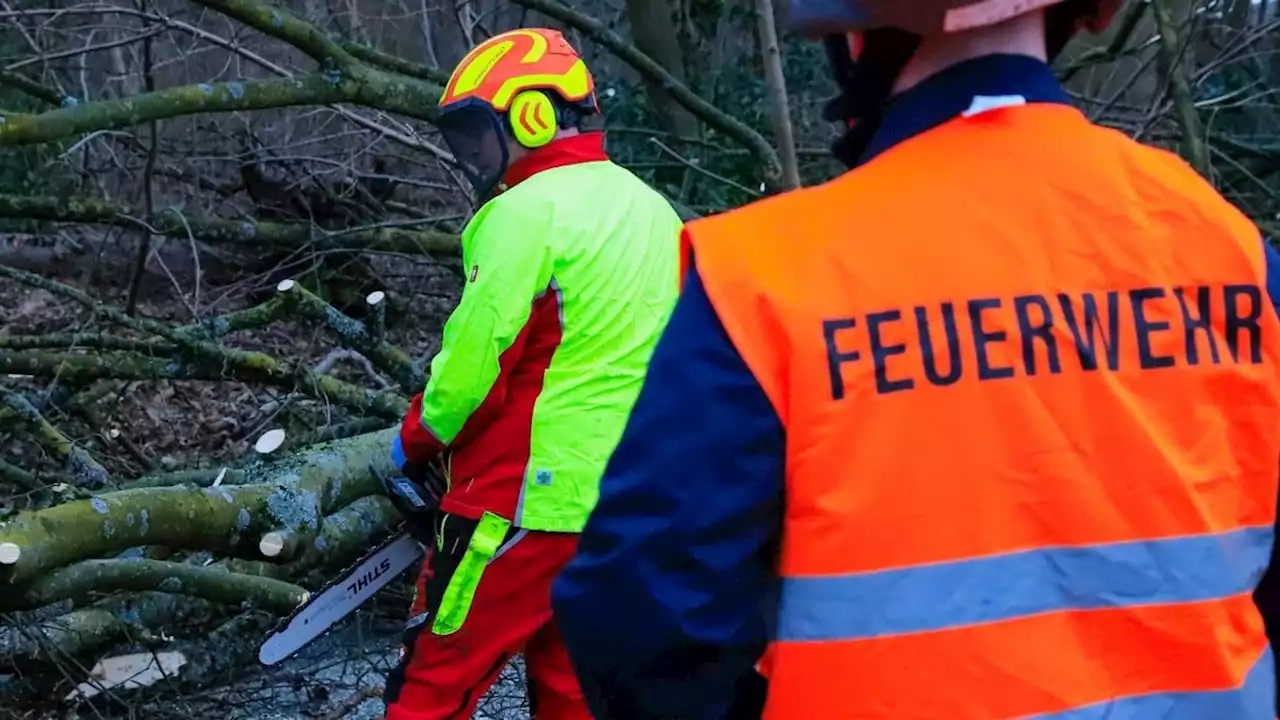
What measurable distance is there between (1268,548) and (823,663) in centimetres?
50

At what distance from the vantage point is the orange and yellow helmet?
3297 mm

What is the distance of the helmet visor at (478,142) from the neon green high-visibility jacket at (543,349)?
0.12m

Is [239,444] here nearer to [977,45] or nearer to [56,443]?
[56,443]

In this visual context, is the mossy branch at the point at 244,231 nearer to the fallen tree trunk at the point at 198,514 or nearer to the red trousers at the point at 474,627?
the fallen tree trunk at the point at 198,514

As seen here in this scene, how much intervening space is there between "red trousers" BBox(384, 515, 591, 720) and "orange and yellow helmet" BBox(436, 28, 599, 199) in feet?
3.19

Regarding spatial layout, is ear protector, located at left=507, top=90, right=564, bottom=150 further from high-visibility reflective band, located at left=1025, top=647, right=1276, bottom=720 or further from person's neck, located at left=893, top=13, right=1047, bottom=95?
high-visibility reflective band, located at left=1025, top=647, right=1276, bottom=720

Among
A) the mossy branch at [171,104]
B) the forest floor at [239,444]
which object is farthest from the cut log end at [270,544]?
the mossy branch at [171,104]

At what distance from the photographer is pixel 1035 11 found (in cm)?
131

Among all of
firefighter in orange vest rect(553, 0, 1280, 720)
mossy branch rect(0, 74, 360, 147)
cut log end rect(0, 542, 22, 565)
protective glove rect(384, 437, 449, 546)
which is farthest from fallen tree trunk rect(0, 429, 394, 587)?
firefighter in orange vest rect(553, 0, 1280, 720)

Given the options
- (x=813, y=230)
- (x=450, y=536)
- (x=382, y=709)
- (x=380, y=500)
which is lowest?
(x=382, y=709)

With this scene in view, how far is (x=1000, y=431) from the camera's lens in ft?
4.00

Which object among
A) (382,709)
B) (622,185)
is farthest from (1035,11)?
(382,709)

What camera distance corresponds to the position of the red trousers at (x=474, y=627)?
3104mm

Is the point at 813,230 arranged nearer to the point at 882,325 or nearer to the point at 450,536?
the point at 882,325
